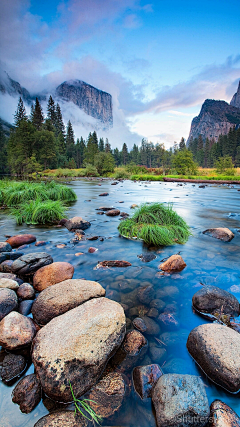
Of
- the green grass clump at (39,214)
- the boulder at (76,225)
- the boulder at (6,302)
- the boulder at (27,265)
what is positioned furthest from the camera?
the green grass clump at (39,214)

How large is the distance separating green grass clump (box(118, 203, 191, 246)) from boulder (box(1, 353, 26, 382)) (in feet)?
11.9

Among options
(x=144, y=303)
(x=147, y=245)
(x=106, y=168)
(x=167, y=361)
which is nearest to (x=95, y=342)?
(x=167, y=361)

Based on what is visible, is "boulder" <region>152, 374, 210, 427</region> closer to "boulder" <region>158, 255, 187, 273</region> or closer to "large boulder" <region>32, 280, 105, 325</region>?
"large boulder" <region>32, 280, 105, 325</region>

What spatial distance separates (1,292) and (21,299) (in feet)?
1.16

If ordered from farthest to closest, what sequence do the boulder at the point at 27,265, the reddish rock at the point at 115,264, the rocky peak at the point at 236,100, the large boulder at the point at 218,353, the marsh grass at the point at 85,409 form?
the rocky peak at the point at 236,100 → the reddish rock at the point at 115,264 → the boulder at the point at 27,265 → the large boulder at the point at 218,353 → the marsh grass at the point at 85,409

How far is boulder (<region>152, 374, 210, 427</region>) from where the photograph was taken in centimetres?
141

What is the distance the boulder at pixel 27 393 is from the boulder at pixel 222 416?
138cm

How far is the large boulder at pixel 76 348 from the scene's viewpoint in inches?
63.2

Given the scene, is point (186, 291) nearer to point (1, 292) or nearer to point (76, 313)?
point (76, 313)

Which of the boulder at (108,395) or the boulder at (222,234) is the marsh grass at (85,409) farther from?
the boulder at (222,234)

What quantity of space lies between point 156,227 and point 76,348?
381 centimetres

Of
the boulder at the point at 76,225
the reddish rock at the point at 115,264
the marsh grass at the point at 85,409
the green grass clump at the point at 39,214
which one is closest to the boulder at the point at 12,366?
the marsh grass at the point at 85,409

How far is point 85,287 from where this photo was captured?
266 cm

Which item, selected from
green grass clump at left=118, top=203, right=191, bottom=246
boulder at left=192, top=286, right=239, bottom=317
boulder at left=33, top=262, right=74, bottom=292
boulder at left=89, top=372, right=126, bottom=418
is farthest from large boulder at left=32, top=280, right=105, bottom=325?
green grass clump at left=118, top=203, right=191, bottom=246
